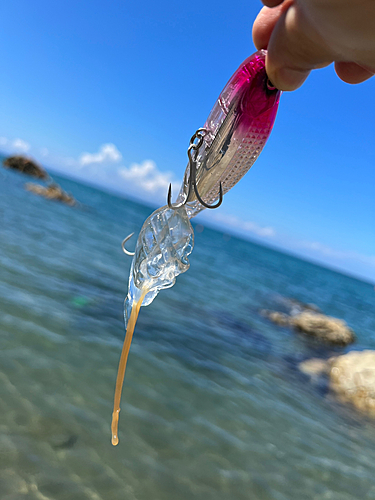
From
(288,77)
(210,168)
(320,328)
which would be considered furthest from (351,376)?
(288,77)

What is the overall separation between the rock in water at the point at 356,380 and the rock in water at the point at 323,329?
3.45 m

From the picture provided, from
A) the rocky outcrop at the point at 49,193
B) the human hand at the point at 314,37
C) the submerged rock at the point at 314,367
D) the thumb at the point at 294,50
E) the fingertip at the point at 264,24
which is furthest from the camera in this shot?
the rocky outcrop at the point at 49,193

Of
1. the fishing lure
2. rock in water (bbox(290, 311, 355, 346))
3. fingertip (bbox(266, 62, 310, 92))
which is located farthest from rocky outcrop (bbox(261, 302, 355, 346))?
fingertip (bbox(266, 62, 310, 92))

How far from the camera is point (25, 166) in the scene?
1886 inches

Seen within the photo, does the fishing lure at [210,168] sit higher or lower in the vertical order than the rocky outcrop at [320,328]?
higher

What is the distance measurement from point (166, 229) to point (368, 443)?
6.84 m

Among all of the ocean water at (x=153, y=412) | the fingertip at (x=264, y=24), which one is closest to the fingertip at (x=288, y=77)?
the fingertip at (x=264, y=24)

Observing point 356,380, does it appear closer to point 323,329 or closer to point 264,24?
point 323,329

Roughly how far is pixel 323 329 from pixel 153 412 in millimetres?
9984

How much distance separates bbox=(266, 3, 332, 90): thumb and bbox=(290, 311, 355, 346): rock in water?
13017mm

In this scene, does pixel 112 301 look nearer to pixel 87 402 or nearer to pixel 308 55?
Answer: pixel 87 402

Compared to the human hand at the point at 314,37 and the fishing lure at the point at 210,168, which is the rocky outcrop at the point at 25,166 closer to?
the fishing lure at the point at 210,168

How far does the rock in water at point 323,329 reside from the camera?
42.8 feet

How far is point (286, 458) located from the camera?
5105mm
